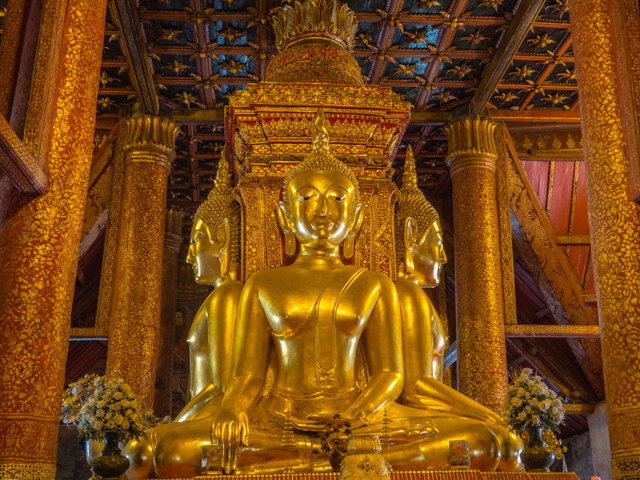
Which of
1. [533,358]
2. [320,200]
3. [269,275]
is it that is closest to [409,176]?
[320,200]

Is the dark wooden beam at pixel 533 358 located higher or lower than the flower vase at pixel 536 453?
higher

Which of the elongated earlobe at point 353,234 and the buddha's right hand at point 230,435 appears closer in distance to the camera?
the buddha's right hand at point 230,435

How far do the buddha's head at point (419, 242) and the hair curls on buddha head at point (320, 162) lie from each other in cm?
52

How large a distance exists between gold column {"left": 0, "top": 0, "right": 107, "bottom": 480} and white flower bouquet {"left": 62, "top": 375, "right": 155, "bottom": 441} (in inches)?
8.1

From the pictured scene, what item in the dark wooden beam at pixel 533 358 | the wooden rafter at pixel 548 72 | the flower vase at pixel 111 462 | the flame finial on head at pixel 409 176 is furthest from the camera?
the dark wooden beam at pixel 533 358

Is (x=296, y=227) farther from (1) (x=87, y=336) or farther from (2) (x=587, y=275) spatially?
(2) (x=587, y=275)

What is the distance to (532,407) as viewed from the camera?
412 centimetres

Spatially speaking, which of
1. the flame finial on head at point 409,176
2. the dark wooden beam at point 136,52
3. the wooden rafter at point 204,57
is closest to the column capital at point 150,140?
the dark wooden beam at point 136,52

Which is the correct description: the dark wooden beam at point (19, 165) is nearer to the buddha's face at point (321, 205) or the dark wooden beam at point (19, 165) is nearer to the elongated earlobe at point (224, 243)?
the elongated earlobe at point (224, 243)

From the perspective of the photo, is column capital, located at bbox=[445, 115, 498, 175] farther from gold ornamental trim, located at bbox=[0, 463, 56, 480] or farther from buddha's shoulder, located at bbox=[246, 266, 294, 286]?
gold ornamental trim, located at bbox=[0, 463, 56, 480]

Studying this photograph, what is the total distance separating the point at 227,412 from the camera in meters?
3.72

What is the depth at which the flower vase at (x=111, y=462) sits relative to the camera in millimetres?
3910

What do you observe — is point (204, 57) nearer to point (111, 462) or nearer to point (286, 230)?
point (286, 230)

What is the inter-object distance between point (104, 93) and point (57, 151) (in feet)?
19.0
